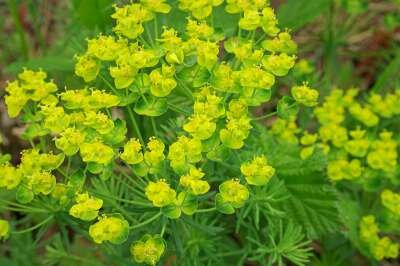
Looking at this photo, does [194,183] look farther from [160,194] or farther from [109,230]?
[109,230]

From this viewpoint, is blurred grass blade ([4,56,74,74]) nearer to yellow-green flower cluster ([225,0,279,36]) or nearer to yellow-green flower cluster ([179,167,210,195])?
yellow-green flower cluster ([225,0,279,36])

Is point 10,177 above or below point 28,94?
below

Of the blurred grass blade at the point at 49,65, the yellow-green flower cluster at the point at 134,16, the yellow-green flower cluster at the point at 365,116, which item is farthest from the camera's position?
the blurred grass blade at the point at 49,65

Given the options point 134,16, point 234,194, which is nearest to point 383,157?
point 234,194

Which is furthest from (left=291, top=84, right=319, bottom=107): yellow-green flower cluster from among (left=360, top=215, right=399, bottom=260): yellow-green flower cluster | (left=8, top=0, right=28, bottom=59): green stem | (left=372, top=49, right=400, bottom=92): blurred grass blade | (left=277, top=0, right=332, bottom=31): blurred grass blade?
(left=8, top=0, right=28, bottom=59): green stem

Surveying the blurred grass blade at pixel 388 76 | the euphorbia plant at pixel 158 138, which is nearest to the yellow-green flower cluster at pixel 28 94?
the euphorbia plant at pixel 158 138

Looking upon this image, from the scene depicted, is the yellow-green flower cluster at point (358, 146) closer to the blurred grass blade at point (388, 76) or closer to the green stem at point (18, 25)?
the blurred grass blade at point (388, 76)
